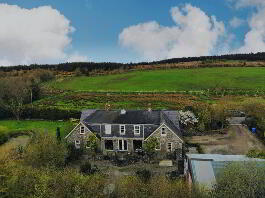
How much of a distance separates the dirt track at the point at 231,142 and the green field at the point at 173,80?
5202 centimetres

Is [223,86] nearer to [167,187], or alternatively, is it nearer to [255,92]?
[255,92]

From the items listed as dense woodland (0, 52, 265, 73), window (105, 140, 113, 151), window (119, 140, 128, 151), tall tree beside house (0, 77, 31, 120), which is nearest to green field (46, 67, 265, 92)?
tall tree beside house (0, 77, 31, 120)

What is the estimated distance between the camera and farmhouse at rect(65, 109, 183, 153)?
5419 cm

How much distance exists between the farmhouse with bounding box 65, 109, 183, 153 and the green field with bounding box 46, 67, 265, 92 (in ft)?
214

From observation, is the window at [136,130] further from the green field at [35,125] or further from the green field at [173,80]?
the green field at [173,80]

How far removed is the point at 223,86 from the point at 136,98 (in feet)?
98.0

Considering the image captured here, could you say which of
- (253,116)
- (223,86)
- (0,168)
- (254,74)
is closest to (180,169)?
(0,168)

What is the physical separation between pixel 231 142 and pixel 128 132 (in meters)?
17.6

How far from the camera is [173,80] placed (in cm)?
13475

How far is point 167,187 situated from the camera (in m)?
28.9

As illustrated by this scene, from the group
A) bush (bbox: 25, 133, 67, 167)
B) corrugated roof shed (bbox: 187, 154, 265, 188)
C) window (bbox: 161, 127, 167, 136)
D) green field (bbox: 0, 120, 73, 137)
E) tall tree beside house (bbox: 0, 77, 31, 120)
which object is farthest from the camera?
tall tree beside house (bbox: 0, 77, 31, 120)

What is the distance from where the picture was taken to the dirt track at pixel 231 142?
188ft

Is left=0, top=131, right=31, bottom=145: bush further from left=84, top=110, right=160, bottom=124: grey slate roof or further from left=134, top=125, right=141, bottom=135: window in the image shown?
left=134, top=125, right=141, bottom=135: window

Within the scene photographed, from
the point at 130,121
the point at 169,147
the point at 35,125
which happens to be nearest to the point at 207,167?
the point at 169,147
